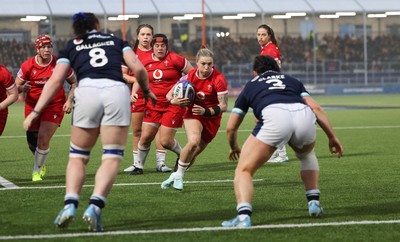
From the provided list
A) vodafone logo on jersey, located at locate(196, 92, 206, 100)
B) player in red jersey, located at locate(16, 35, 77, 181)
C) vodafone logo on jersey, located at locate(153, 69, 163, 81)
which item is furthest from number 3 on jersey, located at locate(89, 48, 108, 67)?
vodafone logo on jersey, located at locate(153, 69, 163, 81)

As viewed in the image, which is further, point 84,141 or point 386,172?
point 386,172

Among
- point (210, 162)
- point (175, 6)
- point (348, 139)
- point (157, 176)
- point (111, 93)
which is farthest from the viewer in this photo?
point (175, 6)

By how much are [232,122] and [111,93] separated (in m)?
1.13

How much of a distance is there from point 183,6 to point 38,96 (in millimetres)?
37440

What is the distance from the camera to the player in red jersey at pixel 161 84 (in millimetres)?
14250

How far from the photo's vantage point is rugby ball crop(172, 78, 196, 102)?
472 inches

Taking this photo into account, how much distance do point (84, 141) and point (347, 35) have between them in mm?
46081

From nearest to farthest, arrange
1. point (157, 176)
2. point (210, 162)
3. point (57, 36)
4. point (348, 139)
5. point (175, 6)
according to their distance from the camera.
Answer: point (157, 176) < point (210, 162) < point (348, 139) < point (57, 36) < point (175, 6)

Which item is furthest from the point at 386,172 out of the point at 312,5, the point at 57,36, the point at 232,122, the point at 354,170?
the point at 312,5

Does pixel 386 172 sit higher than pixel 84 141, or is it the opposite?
pixel 84 141

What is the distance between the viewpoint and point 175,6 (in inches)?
1996

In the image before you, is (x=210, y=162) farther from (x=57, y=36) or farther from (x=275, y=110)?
(x=57, y=36)

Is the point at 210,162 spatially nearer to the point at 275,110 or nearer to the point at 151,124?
the point at 151,124

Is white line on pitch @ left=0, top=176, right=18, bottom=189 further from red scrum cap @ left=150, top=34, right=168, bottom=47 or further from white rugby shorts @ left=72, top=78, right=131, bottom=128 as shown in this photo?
white rugby shorts @ left=72, top=78, right=131, bottom=128
